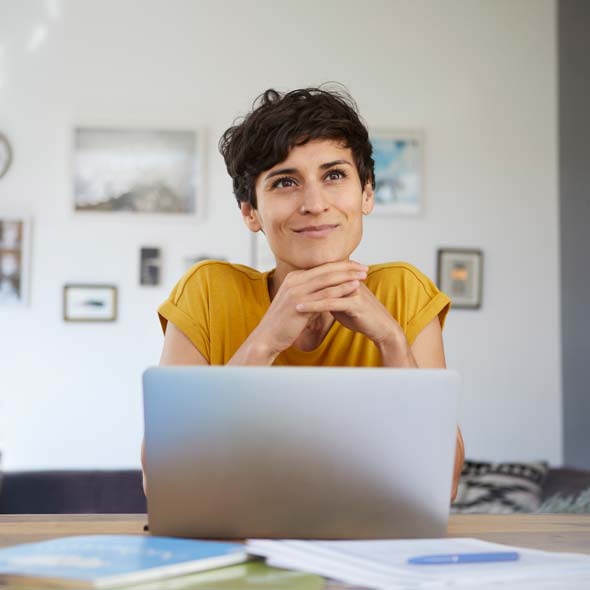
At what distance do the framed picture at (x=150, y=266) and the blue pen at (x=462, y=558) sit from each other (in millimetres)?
3492

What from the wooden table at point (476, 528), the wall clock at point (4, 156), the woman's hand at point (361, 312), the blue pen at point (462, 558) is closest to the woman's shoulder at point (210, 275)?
the woman's hand at point (361, 312)

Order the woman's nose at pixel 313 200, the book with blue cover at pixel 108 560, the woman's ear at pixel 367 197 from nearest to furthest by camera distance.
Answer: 1. the book with blue cover at pixel 108 560
2. the woman's nose at pixel 313 200
3. the woman's ear at pixel 367 197

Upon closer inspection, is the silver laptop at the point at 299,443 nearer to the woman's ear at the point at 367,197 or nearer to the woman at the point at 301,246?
the woman at the point at 301,246

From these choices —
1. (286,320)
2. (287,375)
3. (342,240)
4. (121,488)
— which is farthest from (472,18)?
(287,375)

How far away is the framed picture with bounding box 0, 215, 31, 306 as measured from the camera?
4.12 m

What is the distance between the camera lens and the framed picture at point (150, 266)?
4188mm

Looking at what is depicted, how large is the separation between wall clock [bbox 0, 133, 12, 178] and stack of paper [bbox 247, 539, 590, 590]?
Answer: 3669mm

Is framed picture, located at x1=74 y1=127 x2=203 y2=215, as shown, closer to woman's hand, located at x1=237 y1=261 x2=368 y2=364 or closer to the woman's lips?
the woman's lips

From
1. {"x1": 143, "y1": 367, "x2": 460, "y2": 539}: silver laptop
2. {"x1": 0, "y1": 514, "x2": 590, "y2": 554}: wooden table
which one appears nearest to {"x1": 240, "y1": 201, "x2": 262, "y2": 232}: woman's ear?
{"x1": 0, "y1": 514, "x2": 590, "y2": 554}: wooden table

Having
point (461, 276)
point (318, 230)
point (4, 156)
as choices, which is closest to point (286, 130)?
point (318, 230)

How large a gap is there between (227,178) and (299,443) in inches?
137

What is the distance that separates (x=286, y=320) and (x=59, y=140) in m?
3.09

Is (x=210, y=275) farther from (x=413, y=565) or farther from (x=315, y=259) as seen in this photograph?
(x=413, y=565)

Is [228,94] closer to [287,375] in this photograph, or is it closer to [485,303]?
[485,303]
